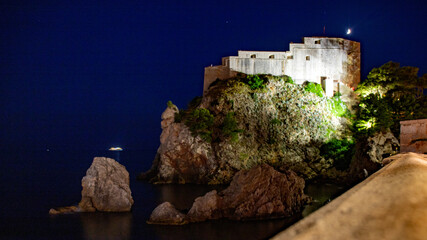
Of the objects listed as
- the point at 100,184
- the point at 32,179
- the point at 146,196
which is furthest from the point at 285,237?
the point at 32,179

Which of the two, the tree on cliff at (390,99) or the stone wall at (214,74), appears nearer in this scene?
the tree on cliff at (390,99)

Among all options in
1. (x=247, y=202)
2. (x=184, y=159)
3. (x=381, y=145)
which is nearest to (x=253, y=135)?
(x=184, y=159)

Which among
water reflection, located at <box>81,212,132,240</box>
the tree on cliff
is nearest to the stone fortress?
the tree on cliff

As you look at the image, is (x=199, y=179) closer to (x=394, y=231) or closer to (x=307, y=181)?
(x=307, y=181)

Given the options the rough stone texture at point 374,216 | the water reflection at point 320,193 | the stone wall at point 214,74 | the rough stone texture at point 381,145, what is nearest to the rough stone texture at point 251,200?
the water reflection at point 320,193

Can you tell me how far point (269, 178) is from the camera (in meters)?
23.9

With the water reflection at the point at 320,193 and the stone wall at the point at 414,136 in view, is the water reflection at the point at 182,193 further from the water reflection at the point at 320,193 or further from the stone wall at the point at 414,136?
the stone wall at the point at 414,136

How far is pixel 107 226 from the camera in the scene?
22266mm

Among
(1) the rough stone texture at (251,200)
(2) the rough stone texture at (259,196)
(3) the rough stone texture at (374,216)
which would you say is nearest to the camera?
(3) the rough stone texture at (374,216)

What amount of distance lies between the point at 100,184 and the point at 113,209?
6.16 ft

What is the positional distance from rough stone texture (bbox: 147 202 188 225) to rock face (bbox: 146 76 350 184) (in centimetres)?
1509

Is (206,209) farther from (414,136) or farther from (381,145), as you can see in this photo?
(381,145)

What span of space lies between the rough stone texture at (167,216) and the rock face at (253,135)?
1509cm

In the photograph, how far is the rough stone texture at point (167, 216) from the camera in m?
21.8
